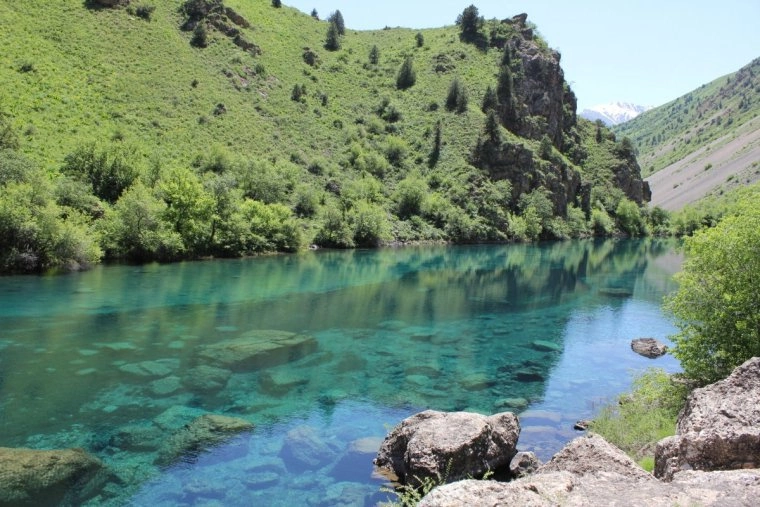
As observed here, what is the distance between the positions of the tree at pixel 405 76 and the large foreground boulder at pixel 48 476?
134 metres

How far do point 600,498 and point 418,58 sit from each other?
509 feet

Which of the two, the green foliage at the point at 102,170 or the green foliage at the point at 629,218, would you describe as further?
the green foliage at the point at 629,218

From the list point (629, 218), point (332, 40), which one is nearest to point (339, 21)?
point (332, 40)

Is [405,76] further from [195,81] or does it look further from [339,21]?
[195,81]

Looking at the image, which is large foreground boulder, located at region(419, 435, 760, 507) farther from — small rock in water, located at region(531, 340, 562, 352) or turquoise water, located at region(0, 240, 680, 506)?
small rock in water, located at region(531, 340, 562, 352)

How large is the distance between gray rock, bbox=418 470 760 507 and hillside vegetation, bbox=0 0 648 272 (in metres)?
49.5

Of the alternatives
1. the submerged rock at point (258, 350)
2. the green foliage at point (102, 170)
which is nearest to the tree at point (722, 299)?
the submerged rock at point (258, 350)

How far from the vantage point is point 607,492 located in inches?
316

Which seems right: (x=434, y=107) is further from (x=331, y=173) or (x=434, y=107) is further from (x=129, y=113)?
(x=129, y=113)

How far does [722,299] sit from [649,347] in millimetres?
15155

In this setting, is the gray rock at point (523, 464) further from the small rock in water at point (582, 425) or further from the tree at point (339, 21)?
the tree at point (339, 21)

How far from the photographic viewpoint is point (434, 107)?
135 m

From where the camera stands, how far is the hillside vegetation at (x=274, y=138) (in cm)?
6188

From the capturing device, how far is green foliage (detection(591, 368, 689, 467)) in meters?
16.7
